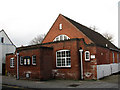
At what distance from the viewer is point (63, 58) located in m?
18.8

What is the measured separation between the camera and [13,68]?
78.5ft

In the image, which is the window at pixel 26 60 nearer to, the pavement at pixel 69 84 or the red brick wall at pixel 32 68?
the red brick wall at pixel 32 68

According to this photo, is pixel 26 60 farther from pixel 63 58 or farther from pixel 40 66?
pixel 63 58

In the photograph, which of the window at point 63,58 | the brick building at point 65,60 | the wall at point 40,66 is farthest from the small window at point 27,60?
the window at point 63,58

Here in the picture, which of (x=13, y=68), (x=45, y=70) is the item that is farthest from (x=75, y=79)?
(x=13, y=68)

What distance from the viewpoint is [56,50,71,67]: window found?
18469mm

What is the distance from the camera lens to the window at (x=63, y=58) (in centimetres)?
1847

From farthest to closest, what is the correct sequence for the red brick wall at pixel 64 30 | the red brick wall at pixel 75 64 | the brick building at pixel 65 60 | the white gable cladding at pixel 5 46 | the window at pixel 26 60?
the white gable cladding at pixel 5 46
the red brick wall at pixel 64 30
the window at pixel 26 60
the brick building at pixel 65 60
the red brick wall at pixel 75 64

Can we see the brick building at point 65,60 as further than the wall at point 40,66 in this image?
No

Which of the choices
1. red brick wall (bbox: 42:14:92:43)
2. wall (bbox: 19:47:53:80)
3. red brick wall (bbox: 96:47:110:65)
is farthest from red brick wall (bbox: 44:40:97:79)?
A: red brick wall (bbox: 42:14:92:43)

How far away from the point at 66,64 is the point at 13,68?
998 centimetres

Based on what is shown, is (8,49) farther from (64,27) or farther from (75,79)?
(75,79)

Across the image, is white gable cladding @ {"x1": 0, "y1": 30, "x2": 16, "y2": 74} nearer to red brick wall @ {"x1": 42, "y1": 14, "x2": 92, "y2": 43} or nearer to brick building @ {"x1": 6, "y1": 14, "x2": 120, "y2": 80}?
red brick wall @ {"x1": 42, "y1": 14, "x2": 92, "y2": 43}

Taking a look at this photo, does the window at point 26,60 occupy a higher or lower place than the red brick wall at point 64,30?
lower
